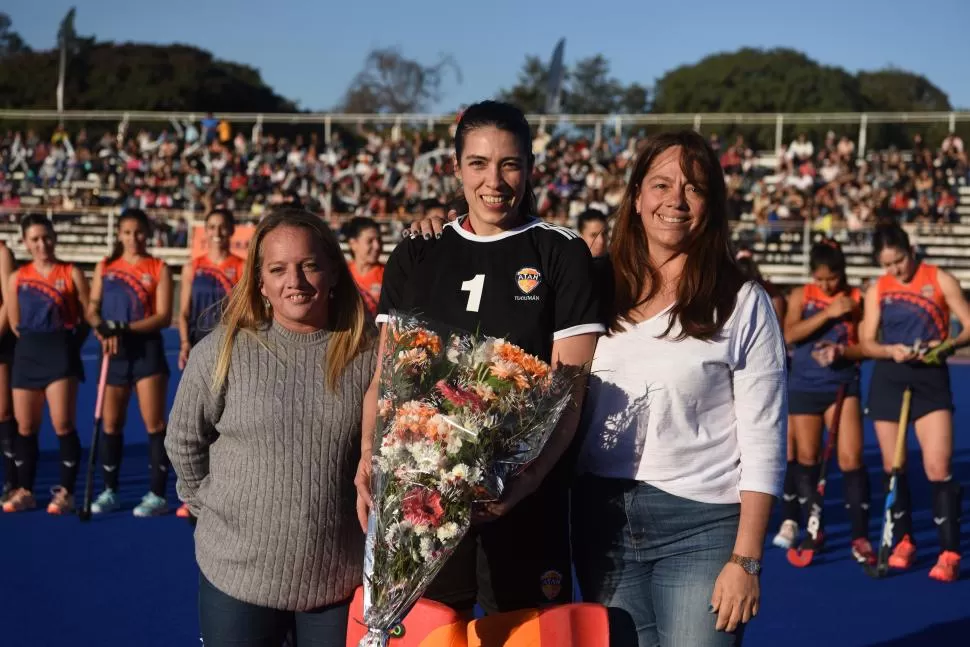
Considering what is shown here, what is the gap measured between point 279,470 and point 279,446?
6 centimetres

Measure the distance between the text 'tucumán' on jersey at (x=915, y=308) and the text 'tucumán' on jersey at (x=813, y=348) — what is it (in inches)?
10.5

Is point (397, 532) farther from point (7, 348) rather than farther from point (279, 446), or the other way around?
point (7, 348)

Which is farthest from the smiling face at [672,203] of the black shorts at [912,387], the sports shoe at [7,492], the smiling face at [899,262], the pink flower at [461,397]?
the sports shoe at [7,492]

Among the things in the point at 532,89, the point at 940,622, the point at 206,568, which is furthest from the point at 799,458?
the point at 532,89

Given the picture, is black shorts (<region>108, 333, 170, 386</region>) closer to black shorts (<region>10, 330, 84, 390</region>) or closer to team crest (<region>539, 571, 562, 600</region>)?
black shorts (<region>10, 330, 84, 390</region>)

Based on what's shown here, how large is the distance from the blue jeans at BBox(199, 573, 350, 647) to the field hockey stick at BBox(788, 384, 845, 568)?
14.2ft

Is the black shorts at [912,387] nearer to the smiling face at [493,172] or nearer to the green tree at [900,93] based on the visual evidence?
the smiling face at [493,172]

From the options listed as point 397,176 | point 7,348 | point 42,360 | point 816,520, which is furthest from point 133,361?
point 397,176

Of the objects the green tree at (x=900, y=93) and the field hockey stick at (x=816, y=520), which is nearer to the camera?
the field hockey stick at (x=816, y=520)

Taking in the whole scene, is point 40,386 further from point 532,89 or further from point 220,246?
point 532,89

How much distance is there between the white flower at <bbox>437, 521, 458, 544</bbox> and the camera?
7.08ft

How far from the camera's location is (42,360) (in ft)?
23.1

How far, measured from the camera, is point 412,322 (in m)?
2.28

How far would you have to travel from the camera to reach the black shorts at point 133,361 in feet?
23.3
